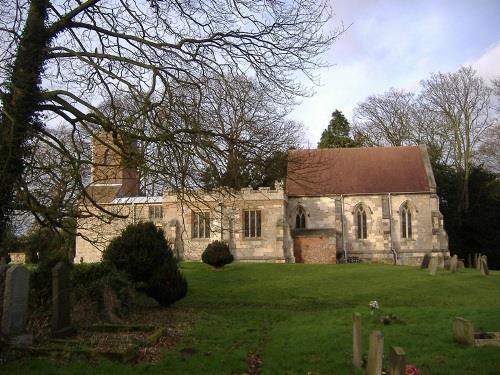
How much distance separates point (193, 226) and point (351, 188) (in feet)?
38.1

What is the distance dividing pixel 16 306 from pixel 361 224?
3096 cm

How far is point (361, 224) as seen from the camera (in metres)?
37.3


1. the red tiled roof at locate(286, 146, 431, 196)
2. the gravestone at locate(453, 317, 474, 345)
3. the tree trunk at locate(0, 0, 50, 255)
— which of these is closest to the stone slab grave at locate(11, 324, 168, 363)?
the tree trunk at locate(0, 0, 50, 255)

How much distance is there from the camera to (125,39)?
1015cm

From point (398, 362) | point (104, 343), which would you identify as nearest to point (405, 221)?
point (104, 343)

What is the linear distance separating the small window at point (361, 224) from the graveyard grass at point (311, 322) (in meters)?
12.7

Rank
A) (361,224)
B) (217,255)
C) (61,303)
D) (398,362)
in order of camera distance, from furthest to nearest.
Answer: (361,224)
(217,255)
(61,303)
(398,362)

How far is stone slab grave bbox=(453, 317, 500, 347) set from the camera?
8.70 meters

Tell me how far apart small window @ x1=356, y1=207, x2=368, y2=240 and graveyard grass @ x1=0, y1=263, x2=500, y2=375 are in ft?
41.8

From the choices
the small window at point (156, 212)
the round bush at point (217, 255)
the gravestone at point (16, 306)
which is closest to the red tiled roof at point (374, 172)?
the small window at point (156, 212)

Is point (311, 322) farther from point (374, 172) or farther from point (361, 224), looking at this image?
point (374, 172)

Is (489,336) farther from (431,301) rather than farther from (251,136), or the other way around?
(431,301)

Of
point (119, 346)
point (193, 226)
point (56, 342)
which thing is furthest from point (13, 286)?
point (193, 226)

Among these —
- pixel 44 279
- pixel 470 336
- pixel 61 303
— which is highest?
pixel 44 279
